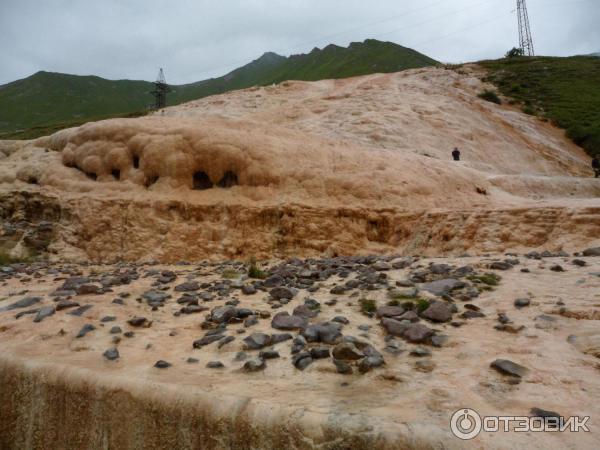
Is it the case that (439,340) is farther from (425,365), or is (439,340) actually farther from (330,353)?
(330,353)

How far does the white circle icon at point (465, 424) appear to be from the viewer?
308 centimetres

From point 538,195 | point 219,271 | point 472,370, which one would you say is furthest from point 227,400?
point 538,195

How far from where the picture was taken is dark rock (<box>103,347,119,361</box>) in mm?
4937

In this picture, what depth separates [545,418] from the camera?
3184 millimetres

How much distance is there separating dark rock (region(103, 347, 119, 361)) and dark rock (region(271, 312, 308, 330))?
196 cm

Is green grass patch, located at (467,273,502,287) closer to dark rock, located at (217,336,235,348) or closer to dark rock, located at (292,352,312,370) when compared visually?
dark rock, located at (292,352,312,370)

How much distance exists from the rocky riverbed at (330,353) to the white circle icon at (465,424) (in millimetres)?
75

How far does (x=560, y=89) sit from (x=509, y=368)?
4902cm

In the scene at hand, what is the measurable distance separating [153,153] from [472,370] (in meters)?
14.5

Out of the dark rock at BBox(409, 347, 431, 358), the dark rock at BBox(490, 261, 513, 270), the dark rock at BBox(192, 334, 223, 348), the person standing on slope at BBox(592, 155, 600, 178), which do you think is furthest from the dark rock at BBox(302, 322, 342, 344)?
the person standing on slope at BBox(592, 155, 600, 178)

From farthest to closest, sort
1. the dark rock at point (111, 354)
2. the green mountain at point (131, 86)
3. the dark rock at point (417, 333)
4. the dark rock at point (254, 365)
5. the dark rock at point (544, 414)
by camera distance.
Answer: the green mountain at point (131, 86) < the dark rock at point (111, 354) < the dark rock at point (417, 333) < the dark rock at point (254, 365) < the dark rock at point (544, 414)

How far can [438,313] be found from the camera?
5.41 meters

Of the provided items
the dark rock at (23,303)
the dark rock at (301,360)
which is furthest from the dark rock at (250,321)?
the dark rock at (23,303)

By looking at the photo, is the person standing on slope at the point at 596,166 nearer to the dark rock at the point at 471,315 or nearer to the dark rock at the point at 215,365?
the dark rock at the point at 471,315
